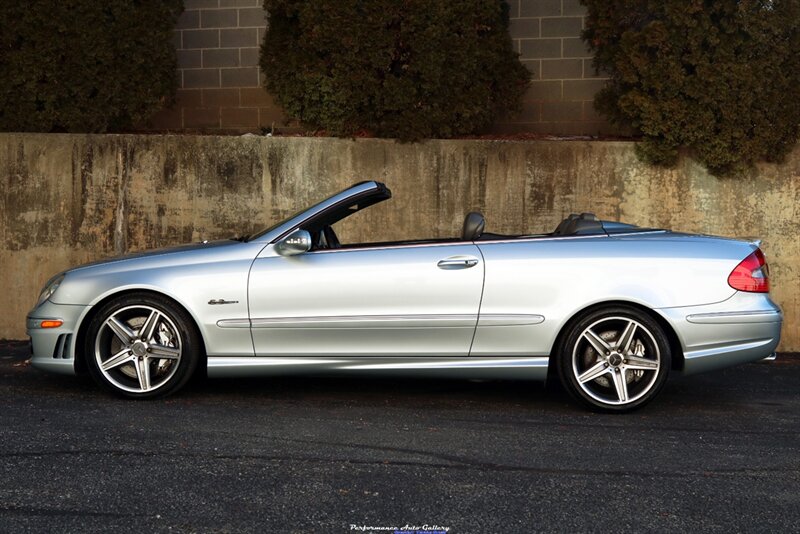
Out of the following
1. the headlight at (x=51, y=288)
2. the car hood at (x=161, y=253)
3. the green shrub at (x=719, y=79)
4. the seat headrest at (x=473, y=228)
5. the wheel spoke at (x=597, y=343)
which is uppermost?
the green shrub at (x=719, y=79)

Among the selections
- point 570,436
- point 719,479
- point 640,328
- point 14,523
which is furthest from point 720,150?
point 14,523

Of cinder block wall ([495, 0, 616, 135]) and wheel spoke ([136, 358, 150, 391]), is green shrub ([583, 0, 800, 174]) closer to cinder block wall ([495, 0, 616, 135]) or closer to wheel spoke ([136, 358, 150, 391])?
cinder block wall ([495, 0, 616, 135])

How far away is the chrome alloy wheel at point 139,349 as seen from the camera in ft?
21.3

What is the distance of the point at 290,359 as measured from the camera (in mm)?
6434

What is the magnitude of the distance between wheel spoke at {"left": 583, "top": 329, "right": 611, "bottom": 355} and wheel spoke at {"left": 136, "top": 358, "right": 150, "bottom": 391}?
2678mm

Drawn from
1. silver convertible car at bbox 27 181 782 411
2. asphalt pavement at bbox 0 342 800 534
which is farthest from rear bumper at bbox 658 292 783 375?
asphalt pavement at bbox 0 342 800 534

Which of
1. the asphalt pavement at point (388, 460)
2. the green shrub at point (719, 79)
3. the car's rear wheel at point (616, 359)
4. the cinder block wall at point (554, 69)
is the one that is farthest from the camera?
the cinder block wall at point (554, 69)

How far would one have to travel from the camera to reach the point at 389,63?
9859mm

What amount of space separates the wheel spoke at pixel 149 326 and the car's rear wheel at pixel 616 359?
97.4 inches

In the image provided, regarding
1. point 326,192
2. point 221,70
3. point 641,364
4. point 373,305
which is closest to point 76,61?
point 221,70

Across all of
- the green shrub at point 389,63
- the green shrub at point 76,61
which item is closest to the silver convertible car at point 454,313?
the green shrub at point 389,63

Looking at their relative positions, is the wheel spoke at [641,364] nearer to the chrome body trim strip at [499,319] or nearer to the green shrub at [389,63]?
the chrome body trim strip at [499,319]

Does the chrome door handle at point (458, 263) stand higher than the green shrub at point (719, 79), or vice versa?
the green shrub at point (719, 79)

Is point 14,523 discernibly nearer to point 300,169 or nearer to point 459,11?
point 300,169
